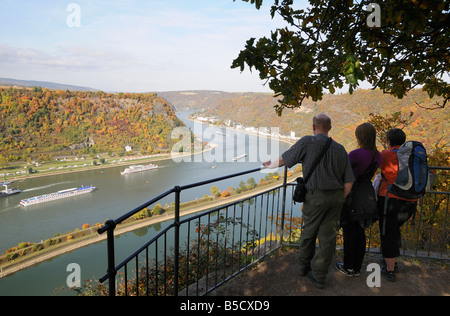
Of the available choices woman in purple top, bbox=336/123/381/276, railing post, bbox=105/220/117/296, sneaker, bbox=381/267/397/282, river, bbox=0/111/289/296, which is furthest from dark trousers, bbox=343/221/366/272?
river, bbox=0/111/289/296

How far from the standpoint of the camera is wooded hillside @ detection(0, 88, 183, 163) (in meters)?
66.5

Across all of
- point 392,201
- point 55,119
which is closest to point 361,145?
point 392,201

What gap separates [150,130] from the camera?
81.9 metres

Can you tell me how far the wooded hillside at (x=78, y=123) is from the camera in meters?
66.5

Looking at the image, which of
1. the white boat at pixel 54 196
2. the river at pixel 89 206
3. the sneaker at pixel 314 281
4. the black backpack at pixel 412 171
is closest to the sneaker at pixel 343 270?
the sneaker at pixel 314 281

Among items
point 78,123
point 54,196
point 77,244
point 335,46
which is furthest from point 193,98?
point 335,46

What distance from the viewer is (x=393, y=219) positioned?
2469 millimetres

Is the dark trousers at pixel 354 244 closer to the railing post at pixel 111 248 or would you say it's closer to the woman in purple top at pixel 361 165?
the woman in purple top at pixel 361 165

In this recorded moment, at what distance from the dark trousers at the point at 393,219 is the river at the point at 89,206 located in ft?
67.2

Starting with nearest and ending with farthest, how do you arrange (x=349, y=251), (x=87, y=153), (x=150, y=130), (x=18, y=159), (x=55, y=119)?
1. (x=349, y=251)
2. (x=18, y=159)
3. (x=87, y=153)
4. (x=55, y=119)
5. (x=150, y=130)

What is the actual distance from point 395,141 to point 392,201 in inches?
22.0

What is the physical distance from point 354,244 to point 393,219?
16.7 inches

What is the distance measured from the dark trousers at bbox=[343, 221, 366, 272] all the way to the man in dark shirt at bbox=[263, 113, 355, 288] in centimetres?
26
